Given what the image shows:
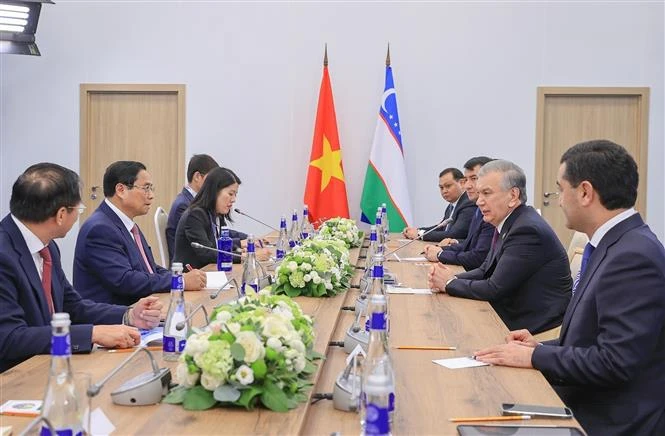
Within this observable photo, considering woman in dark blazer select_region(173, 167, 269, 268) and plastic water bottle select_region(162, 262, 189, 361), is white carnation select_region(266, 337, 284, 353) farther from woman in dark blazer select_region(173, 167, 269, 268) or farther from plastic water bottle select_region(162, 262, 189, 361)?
woman in dark blazer select_region(173, 167, 269, 268)

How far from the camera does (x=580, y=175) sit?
92.6 inches

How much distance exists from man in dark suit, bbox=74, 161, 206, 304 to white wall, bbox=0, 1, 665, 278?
13.4 feet

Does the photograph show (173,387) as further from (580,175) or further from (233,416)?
(580,175)

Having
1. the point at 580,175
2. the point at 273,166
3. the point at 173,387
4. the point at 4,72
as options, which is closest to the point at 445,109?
the point at 273,166

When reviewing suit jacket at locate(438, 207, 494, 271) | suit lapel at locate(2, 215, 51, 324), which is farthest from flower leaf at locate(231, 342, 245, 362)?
suit jacket at locate(438, 207, 494, 271)

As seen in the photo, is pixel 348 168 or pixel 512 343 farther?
pixel 348 168

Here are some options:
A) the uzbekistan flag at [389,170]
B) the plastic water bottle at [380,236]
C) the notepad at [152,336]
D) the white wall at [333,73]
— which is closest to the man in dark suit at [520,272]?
the plastic water bottle at [380,236]

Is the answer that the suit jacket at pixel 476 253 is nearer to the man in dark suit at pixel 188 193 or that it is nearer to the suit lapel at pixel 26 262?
the man in dark suit at pixel 188 193

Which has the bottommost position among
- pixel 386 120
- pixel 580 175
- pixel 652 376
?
pixel 652 376

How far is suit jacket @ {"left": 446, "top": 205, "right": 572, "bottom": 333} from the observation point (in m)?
3.38

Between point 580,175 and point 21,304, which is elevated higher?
point 580,175

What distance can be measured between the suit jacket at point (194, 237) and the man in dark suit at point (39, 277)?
1.85m

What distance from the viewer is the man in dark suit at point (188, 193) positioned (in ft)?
17.2

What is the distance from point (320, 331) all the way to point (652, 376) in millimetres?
973
